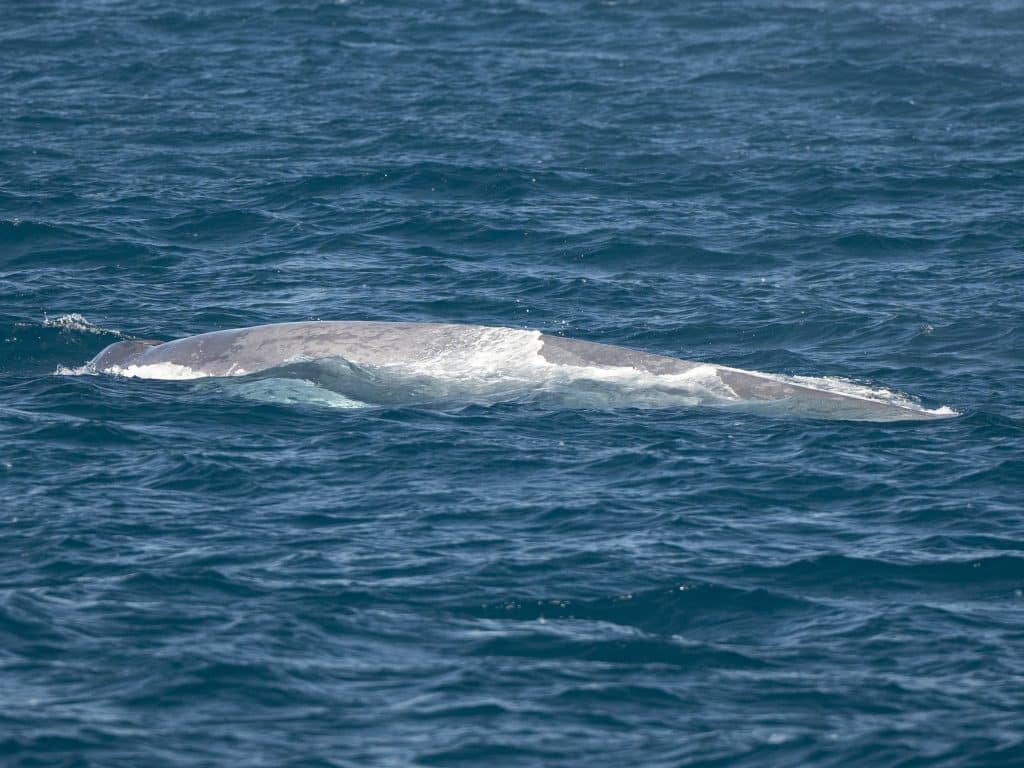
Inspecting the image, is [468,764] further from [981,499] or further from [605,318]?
[605,318]

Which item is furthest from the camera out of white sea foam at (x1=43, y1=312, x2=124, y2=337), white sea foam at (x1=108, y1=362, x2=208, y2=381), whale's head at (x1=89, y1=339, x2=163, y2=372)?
white sea foam at (x1=43, y1=312, x2=124, y2=337)

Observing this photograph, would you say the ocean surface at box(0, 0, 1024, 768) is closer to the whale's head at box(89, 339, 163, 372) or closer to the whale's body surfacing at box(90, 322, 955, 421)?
the whale's body surfacing at box(90, 322, 955, 421)

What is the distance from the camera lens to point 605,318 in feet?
101

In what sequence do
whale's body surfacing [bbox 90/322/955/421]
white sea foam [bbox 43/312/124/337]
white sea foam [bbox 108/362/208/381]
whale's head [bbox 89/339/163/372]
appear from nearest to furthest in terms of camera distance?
whale's body surfacing [bbox 90/322/955/421], white sea foam [bbox 108/362/208/381], whale's head [bbox 89/339/163/372], white sea foam [bbox 43/312/124/337]

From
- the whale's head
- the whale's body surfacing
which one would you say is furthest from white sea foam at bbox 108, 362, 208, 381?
the whale's head

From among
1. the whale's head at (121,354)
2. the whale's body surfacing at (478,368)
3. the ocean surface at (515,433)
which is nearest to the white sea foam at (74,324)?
the ocean surface at (515,433)

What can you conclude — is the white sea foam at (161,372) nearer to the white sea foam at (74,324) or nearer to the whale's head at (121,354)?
the whale's head at (121,354)

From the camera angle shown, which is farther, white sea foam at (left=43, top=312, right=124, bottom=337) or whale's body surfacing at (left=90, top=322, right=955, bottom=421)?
white sea foam at (left=43, top=312, right=124, bottom=337)

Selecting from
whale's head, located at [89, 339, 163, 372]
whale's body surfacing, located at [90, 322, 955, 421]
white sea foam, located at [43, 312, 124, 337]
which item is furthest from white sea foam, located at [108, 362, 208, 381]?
white sea foam, located at [43, 312, 124, 337]

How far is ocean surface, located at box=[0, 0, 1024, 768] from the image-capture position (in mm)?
15703

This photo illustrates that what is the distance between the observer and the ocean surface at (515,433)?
15.7 meters

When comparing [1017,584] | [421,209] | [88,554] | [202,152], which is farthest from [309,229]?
[1017,584]

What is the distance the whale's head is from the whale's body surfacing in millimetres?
24

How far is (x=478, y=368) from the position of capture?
26.2 metres
